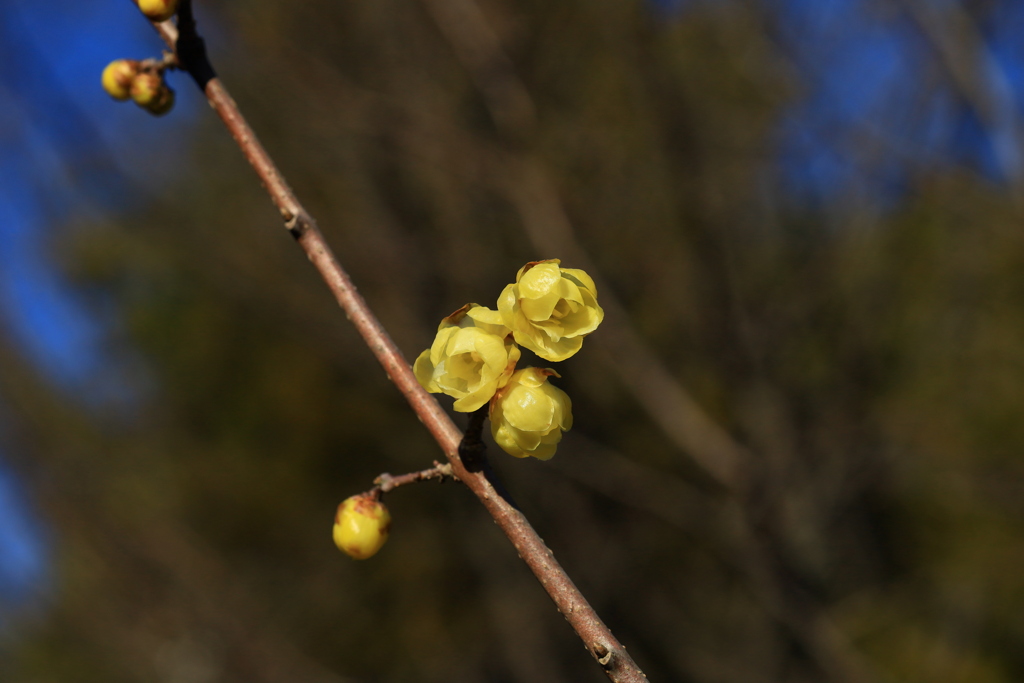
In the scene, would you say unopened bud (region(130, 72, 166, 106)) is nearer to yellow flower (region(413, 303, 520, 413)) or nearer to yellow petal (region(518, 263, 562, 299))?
yellow flower (region(413, 303, 520, 413))

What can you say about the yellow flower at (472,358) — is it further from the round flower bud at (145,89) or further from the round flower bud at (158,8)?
the round flower bud at (145,89)

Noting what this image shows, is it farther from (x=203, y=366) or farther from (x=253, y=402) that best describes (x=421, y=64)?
(x=203, y=366)

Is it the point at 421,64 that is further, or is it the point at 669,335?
the point at 669,335

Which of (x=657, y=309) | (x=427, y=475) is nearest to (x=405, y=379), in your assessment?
(x=427, y=475)

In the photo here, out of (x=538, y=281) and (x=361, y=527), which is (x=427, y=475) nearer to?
(x=361, y=527)

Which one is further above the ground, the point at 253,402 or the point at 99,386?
the point at 99,386

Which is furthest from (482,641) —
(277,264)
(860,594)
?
(277,264)
